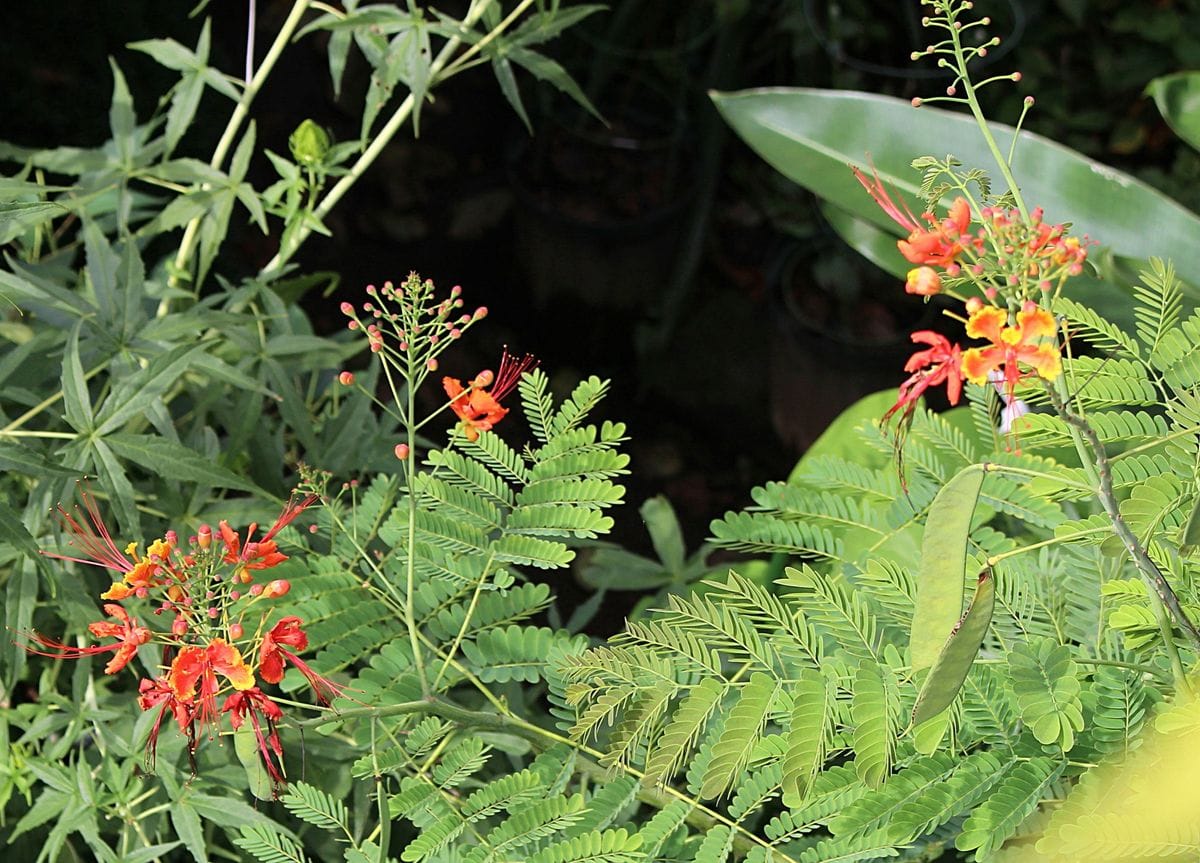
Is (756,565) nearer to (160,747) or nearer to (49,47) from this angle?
(160,747)

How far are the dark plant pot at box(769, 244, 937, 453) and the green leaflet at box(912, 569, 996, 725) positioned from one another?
1373 mm

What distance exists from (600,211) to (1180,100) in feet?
3.37

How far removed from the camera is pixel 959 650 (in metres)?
0.42

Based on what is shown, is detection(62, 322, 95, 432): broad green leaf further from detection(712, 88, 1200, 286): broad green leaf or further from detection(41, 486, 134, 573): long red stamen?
detection(712, 88, 1200, 286): broad green leaf

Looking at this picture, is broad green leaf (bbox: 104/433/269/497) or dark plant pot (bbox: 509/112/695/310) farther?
dark plant pot (bbox: 509/112/695/310)

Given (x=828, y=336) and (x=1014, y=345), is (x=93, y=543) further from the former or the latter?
(x=828, y=336)

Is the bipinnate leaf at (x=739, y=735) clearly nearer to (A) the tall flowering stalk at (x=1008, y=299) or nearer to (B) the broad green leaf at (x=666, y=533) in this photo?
(A) the tall flowering stalk at (x=1008, y=299)

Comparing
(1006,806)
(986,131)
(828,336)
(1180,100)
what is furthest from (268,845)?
(828,336)

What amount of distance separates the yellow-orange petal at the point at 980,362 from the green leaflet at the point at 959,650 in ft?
0.23

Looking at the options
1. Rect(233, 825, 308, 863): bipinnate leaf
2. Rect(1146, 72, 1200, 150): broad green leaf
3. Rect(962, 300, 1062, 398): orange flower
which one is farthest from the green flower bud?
Rect(1146, 72, 1200, 150): broad green leaf

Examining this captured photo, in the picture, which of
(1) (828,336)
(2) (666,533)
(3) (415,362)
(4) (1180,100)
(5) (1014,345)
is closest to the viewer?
(5) (1014,345)

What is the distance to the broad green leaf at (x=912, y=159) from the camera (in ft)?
3.59

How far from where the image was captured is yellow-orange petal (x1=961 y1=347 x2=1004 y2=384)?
418 millimetres

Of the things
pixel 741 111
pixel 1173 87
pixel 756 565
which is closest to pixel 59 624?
pixel 756 565
